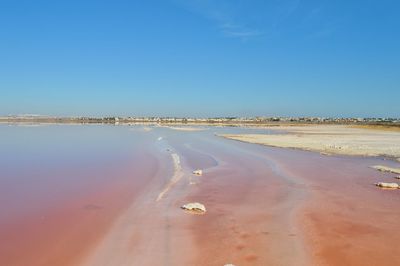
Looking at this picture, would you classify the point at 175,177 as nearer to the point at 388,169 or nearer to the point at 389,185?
the point at 389,185

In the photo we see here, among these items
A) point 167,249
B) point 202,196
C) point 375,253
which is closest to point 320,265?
point 375,253

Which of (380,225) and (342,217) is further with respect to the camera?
(342,217)

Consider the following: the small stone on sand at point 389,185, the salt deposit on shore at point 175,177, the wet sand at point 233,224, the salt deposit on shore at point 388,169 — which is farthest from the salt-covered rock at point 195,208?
the salt deposit on shore at point 388,169

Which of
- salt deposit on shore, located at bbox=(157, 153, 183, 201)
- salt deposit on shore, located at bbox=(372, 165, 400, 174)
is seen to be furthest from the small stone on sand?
salt deposit on shore, located at bbox=(157, 153, 183, 201)

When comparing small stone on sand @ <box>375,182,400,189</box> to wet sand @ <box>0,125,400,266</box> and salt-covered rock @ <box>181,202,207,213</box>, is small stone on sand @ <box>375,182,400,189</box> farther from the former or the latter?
salt-covered rock @ <box>181,202,207,213</box>

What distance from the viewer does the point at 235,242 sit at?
8.50m

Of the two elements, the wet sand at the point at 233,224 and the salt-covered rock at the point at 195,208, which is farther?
the salt-covered rock at the point at 195,208

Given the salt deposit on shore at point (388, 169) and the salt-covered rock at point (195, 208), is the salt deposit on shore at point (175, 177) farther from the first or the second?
the salt deposit on shore at point (388, 169)

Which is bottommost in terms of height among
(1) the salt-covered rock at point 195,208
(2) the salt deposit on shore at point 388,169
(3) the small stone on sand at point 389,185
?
(2) the salt deposit on shore at point 388,169

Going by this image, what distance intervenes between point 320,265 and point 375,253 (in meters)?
1.42

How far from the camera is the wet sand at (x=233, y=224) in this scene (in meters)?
7.69

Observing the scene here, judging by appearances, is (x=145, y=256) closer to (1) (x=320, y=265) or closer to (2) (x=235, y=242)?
(2) (x=235, y=242)

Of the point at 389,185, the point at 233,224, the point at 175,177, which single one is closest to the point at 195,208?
the point at 233,224

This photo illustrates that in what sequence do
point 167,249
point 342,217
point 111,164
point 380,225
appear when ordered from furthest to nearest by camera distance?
1. point 111,164
2. point 342,217
3. point 380,225
4. point 167,249
